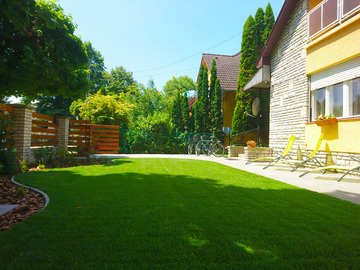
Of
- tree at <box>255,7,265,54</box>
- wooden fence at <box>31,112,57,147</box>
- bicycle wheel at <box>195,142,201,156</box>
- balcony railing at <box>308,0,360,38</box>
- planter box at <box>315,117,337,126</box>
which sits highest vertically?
tree at <box>255,7,265,54</box>

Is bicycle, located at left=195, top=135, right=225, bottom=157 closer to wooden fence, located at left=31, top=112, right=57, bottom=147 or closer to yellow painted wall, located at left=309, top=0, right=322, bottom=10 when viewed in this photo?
yellow painted wall, located at left=309, top=0, right=322, bottom=10

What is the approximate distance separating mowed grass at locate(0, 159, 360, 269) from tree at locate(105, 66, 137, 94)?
3886 cm

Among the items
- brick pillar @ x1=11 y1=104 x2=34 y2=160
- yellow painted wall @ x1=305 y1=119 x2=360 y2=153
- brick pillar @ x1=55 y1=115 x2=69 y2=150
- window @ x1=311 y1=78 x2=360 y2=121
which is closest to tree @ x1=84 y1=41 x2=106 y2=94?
brick pillar @ x1=55 y1=115 x2=69 y2=150

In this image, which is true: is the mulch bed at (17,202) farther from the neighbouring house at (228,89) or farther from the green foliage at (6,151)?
the neighbouring house at (228,89)

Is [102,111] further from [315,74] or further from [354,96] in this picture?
[354,96]

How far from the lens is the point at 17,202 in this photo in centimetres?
352

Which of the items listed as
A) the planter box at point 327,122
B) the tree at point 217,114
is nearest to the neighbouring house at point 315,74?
the planter box at point 327,122

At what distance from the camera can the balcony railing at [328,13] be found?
694cm

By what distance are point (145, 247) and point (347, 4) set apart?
8387 mm

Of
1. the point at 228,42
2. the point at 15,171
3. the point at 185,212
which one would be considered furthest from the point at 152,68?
the point at 185,212

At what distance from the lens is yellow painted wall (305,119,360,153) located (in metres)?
6.50

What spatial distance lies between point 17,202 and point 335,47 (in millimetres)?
8504

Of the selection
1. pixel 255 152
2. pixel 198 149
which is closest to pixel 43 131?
pixel 255 152

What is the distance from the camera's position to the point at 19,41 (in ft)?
16.6
